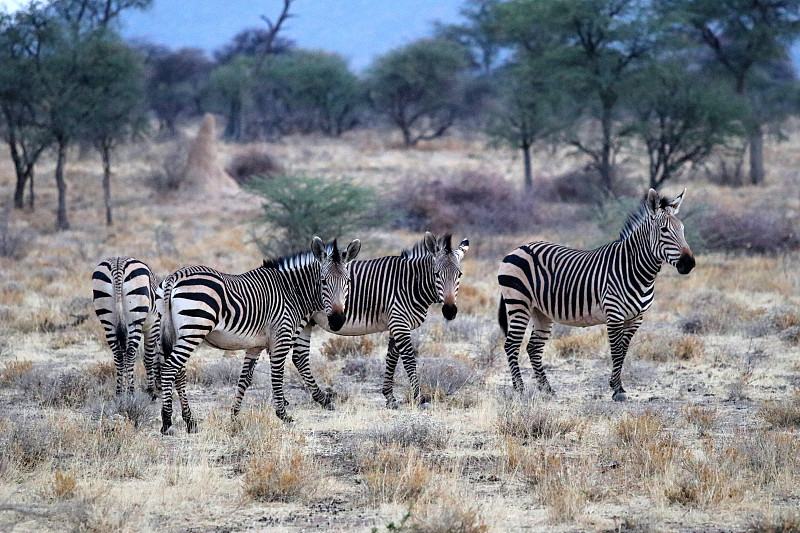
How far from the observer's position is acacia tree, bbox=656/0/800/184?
3219cm

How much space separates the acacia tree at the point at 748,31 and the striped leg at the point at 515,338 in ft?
82.4

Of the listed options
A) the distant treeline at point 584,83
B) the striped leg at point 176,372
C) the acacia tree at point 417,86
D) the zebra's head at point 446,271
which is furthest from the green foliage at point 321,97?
the striped leg at point 176,372

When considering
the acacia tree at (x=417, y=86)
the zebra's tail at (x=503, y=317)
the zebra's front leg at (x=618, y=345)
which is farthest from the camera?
the acacia tree at (x=417, y=86)

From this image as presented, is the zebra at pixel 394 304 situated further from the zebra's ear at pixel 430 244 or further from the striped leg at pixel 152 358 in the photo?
the striped leg at pixel 152 358

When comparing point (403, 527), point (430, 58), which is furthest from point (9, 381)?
point (430, 58)

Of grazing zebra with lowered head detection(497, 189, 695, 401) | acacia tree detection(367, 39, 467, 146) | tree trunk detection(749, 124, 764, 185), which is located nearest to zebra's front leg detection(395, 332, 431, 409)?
grazing zebra with lowered head detection(497, 189, 695, 401)

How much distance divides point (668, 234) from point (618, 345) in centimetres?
116

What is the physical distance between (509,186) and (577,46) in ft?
16.3

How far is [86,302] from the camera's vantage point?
13.1 metres

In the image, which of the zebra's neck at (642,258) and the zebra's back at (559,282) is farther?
the zebra's back at (559,282)

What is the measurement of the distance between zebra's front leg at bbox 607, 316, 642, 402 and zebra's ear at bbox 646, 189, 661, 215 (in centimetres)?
108

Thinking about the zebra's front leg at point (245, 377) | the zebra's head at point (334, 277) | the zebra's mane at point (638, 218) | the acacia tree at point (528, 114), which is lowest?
the zebra's front leg at point (245, 377)

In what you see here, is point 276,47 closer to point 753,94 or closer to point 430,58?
point 430,58

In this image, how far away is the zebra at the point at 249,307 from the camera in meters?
7.07
